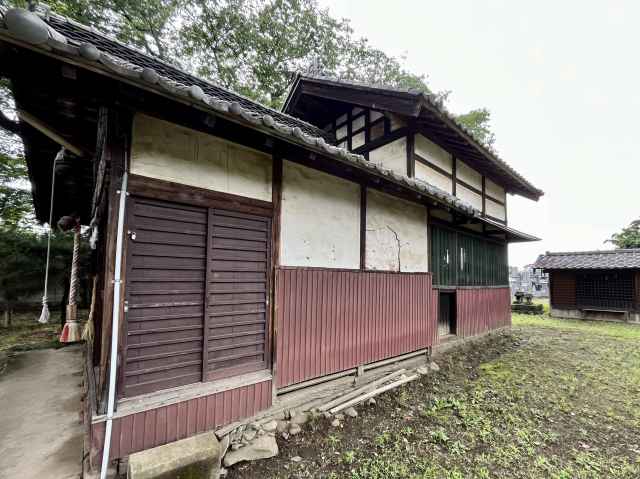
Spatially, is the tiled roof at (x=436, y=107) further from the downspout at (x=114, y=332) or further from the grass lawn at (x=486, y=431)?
the grass lawn at (x=486, y=431)

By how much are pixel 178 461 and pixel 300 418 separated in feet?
5.42

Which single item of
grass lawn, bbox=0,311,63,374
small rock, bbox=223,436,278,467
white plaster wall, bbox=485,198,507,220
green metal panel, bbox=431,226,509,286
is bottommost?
grass lawn, bbox=0,311,63,374

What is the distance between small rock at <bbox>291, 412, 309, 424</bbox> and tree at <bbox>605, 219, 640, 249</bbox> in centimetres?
3015

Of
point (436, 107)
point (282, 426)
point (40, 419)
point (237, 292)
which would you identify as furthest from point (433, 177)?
point (40, 419)

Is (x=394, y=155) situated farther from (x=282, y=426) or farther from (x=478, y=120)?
(x=478, y=120)

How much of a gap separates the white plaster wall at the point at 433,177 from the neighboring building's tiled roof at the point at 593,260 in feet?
42.5

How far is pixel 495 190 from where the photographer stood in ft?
31.9

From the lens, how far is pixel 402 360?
5395mm

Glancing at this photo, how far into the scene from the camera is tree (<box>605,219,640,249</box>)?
72.5ft

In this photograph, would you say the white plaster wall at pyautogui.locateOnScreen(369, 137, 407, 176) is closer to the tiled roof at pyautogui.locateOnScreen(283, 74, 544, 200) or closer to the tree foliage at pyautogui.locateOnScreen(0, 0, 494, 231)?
the tiled roof at pyautogui.locateOnScreen(283, 74, 544, 200)

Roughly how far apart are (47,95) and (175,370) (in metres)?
2.61

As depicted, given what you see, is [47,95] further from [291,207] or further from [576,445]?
[576,445]

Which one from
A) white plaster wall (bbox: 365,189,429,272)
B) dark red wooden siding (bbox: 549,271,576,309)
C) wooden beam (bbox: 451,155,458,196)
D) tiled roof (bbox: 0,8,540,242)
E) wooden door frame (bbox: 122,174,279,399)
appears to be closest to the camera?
tiled roof (bbox: 0,8,540,242)

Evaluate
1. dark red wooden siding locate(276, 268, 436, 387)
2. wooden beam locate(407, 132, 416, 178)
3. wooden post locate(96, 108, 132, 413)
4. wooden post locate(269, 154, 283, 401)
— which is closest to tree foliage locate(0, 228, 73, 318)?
wooden post locate(96, 108, 132, 413)
